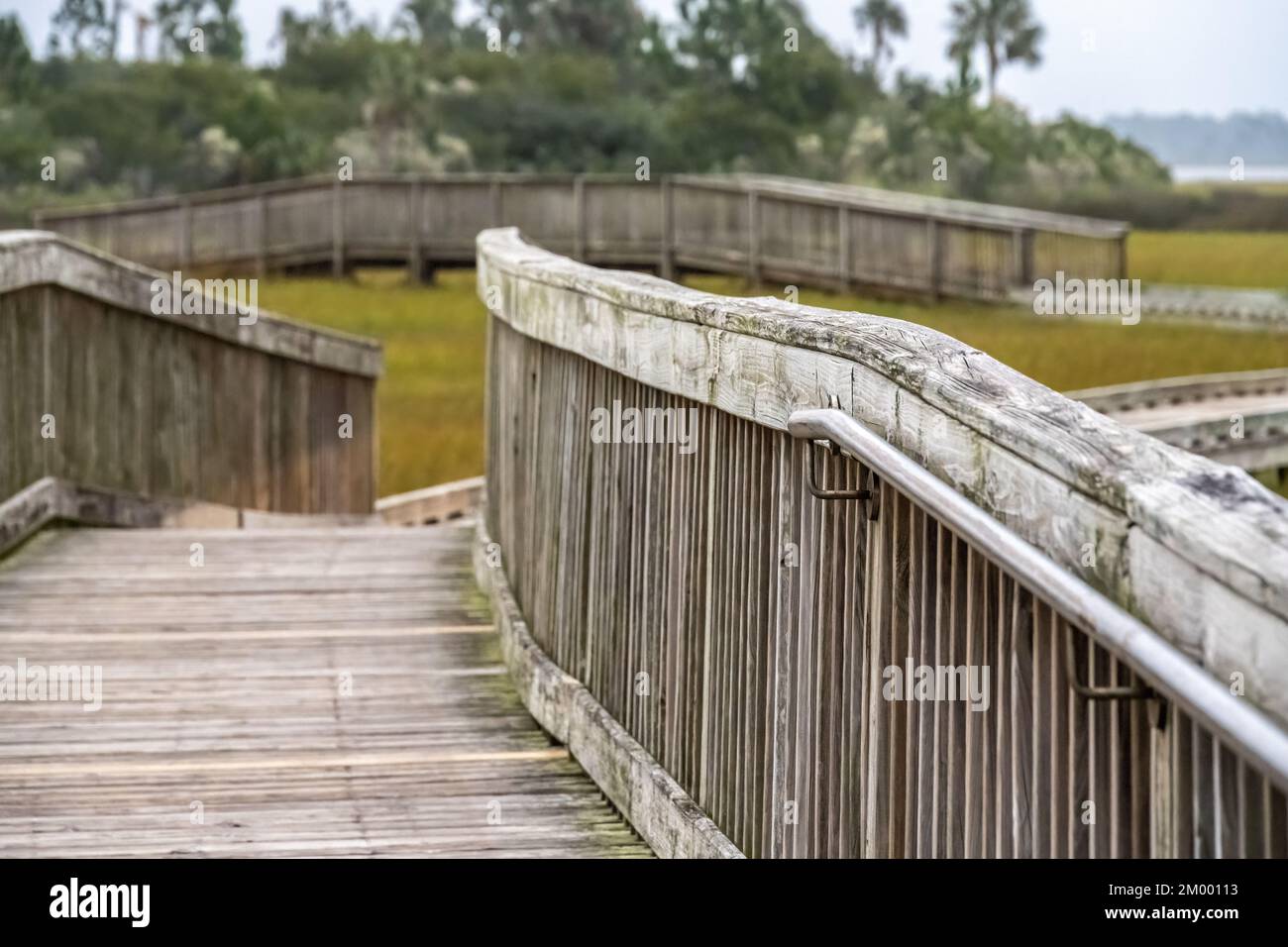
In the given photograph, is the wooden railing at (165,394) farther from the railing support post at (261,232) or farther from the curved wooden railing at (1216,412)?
the railing support post at (261,232)

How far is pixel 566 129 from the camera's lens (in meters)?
54.2

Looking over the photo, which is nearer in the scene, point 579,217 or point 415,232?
point 579,217

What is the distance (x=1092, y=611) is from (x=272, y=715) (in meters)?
3.77

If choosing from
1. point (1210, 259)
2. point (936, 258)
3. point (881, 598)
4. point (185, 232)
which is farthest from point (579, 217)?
point (881, 598)

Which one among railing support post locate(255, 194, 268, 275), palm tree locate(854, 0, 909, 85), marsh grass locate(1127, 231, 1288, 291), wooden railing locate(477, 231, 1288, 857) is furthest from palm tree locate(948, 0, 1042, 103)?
wooden railing locate(477, 231, 1288, 857)

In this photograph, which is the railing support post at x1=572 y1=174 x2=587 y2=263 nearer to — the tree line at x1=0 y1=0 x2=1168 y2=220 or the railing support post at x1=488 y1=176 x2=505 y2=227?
the railing support post at x1=488 y1=176 x2=505 y2=227

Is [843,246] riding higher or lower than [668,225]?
lower

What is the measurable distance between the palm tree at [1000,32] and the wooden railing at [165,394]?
312 feet

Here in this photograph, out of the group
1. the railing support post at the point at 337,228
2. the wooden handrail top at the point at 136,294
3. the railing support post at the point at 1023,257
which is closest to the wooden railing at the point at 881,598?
the wooden handrail top at the point at 136,294

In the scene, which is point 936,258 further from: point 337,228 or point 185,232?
point 185,232

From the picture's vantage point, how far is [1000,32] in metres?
103

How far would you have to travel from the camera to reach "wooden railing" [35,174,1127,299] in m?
24.9

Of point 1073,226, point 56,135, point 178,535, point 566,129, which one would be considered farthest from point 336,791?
point 56,135

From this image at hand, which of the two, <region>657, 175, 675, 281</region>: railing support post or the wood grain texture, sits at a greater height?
<region>657, 175, 675, 281</region>: railing support post
